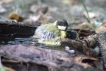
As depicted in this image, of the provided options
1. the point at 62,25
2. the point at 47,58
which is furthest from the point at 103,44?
the point at 47,58

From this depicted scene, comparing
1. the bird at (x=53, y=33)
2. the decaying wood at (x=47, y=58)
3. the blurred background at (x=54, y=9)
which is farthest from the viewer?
the blurred background at (x=54, y=9)

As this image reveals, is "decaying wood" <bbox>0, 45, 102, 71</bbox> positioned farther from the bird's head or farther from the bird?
the bird's head

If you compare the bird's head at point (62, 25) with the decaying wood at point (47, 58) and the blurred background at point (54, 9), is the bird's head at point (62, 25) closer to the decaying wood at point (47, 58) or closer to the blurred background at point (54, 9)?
the decaying wood at point (47, 58)

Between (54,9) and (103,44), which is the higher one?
(54,9)

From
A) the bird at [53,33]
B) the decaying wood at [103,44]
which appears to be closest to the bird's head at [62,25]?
the bird at [53,33]

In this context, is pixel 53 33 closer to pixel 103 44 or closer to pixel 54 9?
pixel 103 44

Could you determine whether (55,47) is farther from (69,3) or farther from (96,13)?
(69,3)
